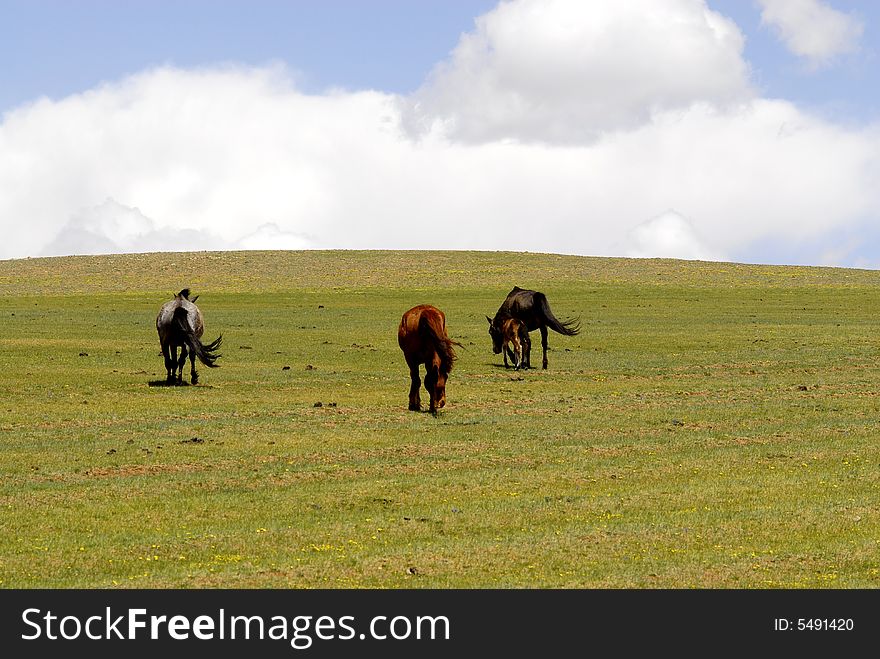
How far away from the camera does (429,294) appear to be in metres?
72.6

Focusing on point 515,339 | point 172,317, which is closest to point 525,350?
point 515,339

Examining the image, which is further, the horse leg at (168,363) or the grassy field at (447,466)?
the horse leg at (168,363)

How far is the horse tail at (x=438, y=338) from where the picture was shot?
1989 centimetres

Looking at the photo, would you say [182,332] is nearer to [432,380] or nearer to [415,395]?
[415,395]

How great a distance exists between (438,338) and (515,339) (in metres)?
10.1

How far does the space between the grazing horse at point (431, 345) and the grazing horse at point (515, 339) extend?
29.7ft

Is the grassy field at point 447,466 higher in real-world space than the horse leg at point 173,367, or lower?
lower

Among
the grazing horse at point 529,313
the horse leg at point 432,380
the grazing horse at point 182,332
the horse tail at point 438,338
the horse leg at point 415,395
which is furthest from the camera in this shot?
the grazing horse at point 529,313

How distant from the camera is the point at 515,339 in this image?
29.8 meters

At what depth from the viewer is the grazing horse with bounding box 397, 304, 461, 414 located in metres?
20.0

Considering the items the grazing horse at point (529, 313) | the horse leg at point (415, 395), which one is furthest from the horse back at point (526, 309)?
the horse leg at point (415, 395)

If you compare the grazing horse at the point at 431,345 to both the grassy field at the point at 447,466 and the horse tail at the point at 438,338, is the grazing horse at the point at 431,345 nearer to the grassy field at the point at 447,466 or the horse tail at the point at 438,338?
the horse tail at the point at 438,338

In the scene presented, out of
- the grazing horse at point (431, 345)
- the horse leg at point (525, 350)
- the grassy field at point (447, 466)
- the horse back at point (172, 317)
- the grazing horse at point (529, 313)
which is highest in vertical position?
the grazing horse at point (529, 313)
